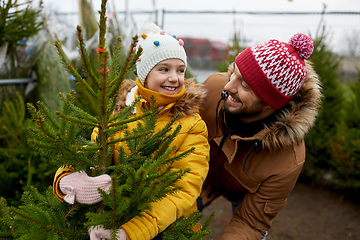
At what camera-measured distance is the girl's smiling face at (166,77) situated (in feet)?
6.01

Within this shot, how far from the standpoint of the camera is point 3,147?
2.66 m

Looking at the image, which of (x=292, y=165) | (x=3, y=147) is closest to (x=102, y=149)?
(x=292, y=165)

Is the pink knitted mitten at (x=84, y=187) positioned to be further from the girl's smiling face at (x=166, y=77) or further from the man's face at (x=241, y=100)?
the man's face at (x=241, y=100)

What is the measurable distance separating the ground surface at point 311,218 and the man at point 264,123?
189cm

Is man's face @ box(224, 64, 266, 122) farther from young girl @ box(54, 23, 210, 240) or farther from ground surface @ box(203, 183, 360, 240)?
ground surface @ box(203, 183, 360, 240)

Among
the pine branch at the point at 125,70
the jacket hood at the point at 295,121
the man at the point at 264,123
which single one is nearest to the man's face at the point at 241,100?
the man at the point at 264,123

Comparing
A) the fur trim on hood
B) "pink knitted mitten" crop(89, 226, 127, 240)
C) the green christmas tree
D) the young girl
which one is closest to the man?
the fur trim on hood

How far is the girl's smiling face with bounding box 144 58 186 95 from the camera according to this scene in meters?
1.83

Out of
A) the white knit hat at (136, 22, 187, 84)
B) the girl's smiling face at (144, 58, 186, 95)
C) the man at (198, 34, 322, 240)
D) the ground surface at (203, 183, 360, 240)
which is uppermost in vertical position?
the white knit hat at (136, 22, 187, 84)

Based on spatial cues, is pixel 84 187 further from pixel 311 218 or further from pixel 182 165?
pixel 311 218

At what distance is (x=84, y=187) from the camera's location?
118 centimetres

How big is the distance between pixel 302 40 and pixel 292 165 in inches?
36.3

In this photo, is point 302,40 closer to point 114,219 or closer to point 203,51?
point 114,219

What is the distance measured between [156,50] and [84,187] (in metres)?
1.05
